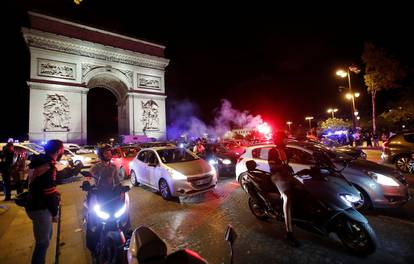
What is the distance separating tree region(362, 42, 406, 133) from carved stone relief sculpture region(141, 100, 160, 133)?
22664 millimetres

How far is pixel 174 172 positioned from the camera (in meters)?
6.36

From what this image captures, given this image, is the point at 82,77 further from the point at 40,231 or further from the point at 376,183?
the point at 376,183

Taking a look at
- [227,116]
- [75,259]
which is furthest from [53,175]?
[227,116]

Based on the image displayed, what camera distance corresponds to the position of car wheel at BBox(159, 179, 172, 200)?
6508 millimetres

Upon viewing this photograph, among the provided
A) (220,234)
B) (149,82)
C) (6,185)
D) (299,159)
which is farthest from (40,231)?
(149,82)

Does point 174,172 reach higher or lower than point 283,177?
lower

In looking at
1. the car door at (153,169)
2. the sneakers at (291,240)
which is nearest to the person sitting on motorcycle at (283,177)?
the sneakers at (291,240)

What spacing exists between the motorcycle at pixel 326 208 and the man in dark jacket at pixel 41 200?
3264mm

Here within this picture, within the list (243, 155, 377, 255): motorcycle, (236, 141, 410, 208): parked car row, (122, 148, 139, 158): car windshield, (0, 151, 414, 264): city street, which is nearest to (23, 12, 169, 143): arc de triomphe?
(122, 148, 139, 158): car windshield

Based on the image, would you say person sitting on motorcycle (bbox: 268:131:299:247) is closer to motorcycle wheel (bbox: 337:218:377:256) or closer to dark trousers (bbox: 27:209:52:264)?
motorcycle wheel (bbox: 337:218:377:256)

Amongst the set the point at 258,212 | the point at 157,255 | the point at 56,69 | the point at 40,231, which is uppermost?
the point at 56,69

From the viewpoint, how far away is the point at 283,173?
381cm

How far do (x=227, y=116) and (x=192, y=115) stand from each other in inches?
329

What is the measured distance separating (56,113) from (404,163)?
26.9m
